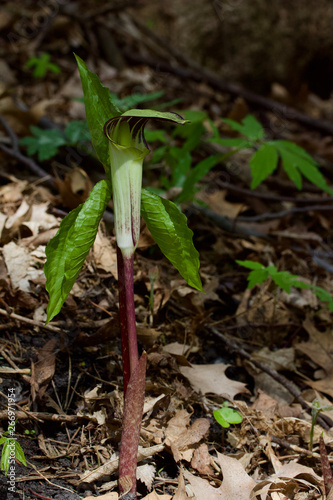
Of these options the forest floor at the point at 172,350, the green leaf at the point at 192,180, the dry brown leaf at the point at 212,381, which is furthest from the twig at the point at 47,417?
the green leaf at the point at 192,180

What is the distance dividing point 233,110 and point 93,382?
163 inches

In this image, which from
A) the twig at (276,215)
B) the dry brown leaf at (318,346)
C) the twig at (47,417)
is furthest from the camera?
the twig at (276,215)

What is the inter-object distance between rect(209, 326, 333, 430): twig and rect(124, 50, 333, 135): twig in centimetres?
384

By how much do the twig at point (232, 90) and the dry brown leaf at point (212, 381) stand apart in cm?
409

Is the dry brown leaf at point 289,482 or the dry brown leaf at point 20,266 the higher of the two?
the dry brown leaf at point 20,266

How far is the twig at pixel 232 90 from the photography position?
17.5 ft

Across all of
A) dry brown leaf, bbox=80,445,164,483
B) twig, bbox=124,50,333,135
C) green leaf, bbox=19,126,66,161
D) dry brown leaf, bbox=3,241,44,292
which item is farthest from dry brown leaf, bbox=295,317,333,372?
twig, bbox=124,50,333,135

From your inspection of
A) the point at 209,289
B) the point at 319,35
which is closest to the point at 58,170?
the point at 209,289

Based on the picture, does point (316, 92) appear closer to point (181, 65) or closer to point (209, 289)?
point (181, 65)

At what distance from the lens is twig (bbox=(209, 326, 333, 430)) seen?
2111mm

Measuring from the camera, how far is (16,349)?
77.5 inches

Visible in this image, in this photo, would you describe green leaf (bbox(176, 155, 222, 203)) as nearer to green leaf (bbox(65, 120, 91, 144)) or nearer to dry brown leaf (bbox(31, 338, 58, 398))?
green leaf (bbox(65, 120, 91, 144))

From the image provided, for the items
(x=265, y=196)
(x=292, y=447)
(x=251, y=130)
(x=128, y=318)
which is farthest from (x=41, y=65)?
(x=292, y=447)

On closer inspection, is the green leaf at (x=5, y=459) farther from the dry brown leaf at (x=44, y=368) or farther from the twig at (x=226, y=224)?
the twig at (x=226, y=224)
